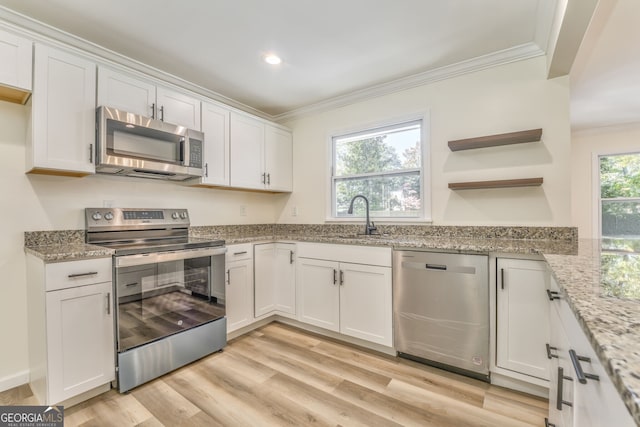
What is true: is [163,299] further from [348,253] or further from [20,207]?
[348,253]

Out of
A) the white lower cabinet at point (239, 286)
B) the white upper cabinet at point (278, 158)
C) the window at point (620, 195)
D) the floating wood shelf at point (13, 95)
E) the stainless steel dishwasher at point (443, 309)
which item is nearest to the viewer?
the floating wood shelf at point (13, 95)

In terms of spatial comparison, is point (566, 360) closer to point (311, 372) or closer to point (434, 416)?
point (434, 416)

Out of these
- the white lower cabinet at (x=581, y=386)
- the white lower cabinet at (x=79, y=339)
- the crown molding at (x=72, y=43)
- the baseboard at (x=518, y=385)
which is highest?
the crown molding at (x=72, y=43)

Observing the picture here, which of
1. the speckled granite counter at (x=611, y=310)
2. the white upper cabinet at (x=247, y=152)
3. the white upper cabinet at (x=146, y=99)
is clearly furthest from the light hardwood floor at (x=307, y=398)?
the white upper cabinet at (x=146, y=99)

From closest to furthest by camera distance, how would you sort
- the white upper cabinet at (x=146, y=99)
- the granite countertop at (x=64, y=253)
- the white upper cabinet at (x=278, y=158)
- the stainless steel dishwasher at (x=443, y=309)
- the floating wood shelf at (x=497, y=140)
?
the granite countertop at (x=64, y=253), the stainless steel dishwasher at (x=443, y=309), the white upper cabinet at (x=146, y=99), the floating wood shelf at (x=497, y=140), the white upper cabinet at (x=278, y=158)

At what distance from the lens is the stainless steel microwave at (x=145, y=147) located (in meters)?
2.00

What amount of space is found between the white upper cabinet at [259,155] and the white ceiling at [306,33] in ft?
1.66

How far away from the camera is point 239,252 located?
107 inches

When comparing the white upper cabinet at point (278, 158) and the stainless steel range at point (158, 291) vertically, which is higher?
the white upper cabinet at point (278, 158)

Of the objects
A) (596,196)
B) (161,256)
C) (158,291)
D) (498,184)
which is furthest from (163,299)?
(596,196)

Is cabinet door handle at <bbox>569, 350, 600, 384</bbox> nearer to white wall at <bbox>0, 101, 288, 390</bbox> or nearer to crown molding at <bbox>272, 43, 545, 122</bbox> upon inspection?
crown molding at <bbox>272, 43, 545, 122</bbox>

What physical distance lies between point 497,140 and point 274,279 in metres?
2.41

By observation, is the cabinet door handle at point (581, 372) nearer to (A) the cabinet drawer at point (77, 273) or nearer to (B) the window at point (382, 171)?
(B) the window at point (382, 171)

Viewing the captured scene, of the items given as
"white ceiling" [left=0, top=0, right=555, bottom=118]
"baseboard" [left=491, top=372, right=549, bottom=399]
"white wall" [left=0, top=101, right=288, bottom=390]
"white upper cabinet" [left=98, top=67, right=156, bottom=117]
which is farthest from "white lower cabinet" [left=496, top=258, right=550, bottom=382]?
"white wall" [left=0, top=101, right=288, bottom=390]
